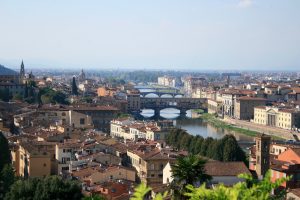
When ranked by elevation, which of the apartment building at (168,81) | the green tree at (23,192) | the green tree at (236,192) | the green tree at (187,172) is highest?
the green tree at (236,192)

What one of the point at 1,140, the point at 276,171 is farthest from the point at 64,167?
the point at 276,171

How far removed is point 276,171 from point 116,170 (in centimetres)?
406

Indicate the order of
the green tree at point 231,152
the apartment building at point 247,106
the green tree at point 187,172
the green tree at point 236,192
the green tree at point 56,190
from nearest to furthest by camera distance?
the green tree at point 236,192, the green tree at point 187,172, the green tree at point 56,190, the green tree at point 231,152, the apartment building at point 247,106

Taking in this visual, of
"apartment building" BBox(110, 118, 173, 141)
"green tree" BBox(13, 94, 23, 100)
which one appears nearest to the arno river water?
"apartment building" BBox(110, 118, 173, 141)

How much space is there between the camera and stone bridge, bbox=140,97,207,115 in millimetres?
52938

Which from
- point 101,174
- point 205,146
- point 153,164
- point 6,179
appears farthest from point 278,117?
point 6,179

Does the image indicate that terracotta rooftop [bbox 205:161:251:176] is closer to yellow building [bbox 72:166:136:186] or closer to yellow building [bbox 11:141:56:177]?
yellow building [bbox 72:166:136:186]

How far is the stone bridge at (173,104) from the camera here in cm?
5294

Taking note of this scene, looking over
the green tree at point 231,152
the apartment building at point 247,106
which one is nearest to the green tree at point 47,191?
the green tree at point 231,152

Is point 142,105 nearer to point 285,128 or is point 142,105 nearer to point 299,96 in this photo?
point 299,96

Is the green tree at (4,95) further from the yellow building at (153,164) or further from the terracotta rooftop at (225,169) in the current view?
the terracotta rooftop at (225,169)

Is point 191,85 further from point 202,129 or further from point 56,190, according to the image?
point 56,190

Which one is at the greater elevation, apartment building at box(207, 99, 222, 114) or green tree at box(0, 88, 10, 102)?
→ green tree at box(0, 88, 10, 102)

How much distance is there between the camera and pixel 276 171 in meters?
14.3
